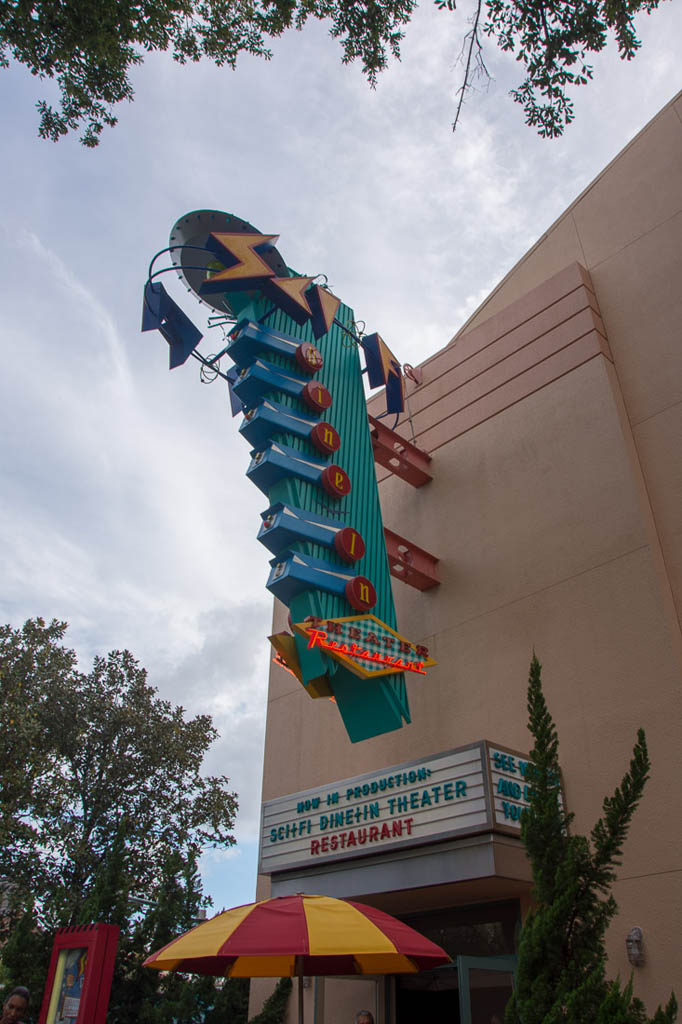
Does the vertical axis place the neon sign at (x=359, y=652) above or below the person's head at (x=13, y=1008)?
above

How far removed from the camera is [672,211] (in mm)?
12375

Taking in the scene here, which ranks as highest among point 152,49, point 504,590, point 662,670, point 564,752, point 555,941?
point 152,49

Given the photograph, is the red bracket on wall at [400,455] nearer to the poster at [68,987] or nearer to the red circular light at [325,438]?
the red circular light at [325,438]

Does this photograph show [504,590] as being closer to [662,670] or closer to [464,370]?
[662,670]

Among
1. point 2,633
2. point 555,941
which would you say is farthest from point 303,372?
point 2,633

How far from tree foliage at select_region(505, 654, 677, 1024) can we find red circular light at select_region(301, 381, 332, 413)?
808 centimetres

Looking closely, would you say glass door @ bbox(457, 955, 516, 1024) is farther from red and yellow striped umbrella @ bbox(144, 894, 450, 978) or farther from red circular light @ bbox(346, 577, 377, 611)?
red circular light @ bbox(346, 577, 377, 611)

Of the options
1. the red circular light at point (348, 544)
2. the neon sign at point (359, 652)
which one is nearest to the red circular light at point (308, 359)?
the red circular light at point (348, 544)

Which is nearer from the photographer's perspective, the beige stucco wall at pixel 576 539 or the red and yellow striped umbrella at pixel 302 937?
the red and yellow striped umbrella at pixel 302 937

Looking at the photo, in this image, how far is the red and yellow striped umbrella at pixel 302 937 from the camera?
5.28 metres

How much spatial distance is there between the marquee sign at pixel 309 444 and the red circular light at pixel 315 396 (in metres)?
0.03

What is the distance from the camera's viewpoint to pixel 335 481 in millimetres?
11023

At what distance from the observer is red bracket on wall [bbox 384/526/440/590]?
12344mm

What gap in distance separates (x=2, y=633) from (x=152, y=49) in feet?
50.8
